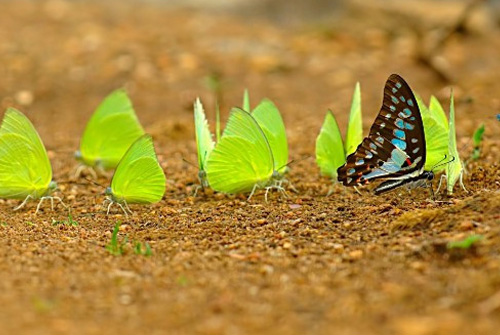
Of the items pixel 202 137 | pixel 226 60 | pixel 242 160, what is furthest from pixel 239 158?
pixel 226 60

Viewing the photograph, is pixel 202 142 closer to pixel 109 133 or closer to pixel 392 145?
pixel 109 133

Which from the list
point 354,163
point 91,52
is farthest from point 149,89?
point 354,163

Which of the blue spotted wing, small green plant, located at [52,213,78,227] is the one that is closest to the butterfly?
the blue spotted wing

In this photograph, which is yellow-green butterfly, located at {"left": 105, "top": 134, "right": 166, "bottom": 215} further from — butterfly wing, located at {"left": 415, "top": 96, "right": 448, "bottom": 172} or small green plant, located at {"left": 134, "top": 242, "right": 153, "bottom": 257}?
butterfly wing, located at {"left": 415, "top": 96, "right": 448, "bottom": 172}

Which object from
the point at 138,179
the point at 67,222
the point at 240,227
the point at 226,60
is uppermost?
the point at 226,60

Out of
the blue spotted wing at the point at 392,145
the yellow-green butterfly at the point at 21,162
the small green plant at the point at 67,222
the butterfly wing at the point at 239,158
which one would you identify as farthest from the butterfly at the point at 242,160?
the yellow-green butterfly at the point at 21,162

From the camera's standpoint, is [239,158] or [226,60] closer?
[239,158]
